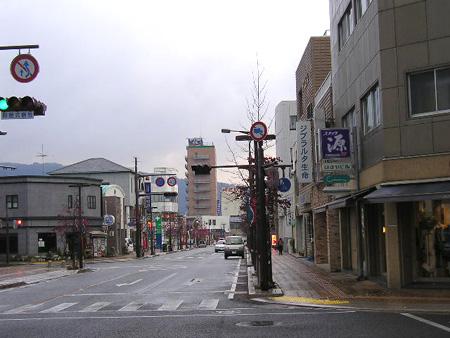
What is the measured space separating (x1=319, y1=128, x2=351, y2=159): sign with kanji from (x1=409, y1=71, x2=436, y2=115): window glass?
4127 millimetres

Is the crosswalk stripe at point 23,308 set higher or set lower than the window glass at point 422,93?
lower

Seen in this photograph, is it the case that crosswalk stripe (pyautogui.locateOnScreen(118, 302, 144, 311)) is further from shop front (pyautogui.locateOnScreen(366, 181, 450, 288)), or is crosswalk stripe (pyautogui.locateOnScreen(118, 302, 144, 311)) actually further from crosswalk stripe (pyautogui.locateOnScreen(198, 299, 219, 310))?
shop front (pyautogui.locateOnScreen(366, 181, 450, 288))

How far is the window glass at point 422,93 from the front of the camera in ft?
60.8

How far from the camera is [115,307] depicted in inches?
706

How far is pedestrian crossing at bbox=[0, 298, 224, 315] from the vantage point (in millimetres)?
Answer: 17234

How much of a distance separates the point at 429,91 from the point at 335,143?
4.73m

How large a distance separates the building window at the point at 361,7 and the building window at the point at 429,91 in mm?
4255

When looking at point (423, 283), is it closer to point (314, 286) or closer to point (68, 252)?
point (314, 286)

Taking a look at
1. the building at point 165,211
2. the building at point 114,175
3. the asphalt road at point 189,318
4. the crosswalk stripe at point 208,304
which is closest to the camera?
the asphalt road at point 189,318

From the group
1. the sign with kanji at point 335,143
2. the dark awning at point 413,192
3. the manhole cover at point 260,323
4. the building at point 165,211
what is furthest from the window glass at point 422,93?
the building at point 165,211

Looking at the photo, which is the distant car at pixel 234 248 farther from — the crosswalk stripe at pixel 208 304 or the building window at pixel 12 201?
the crosswalk stripe at pixel 208 304

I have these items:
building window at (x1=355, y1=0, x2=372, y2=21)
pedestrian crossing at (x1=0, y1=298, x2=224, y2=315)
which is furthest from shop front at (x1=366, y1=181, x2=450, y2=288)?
building window at (x1=355, y1=0, x2=372, y2=21)

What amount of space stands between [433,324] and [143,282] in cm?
1773

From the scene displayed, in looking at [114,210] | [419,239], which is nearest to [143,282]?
[419,239]
